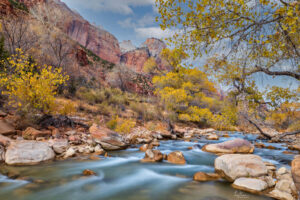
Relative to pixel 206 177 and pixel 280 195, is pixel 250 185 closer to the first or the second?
pixel 280 195

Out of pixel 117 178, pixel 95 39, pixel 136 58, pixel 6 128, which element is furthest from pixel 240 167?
pixel 95 39

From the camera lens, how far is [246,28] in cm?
355

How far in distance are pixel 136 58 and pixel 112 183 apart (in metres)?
77.3

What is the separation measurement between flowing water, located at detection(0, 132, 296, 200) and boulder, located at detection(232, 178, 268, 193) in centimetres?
19

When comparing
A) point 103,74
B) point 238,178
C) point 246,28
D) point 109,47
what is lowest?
point 238,178

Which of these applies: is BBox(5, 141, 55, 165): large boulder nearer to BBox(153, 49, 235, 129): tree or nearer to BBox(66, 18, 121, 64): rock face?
BBox(153, 49, 235, 129): tree

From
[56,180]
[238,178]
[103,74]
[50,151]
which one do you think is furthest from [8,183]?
[103,74]

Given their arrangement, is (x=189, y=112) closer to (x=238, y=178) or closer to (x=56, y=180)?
(x=238, y=178)

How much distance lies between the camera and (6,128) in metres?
5.81

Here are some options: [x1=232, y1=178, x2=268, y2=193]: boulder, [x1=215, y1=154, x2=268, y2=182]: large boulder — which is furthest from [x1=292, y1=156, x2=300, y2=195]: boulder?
[x1=215, y1=154, x2=268, y2=182]: large boulder

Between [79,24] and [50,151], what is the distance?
8124 centimetres

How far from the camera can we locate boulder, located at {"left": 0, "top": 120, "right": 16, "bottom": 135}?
5615 mm

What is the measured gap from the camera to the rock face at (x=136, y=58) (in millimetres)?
76312

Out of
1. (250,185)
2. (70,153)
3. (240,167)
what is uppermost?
(240,167)
